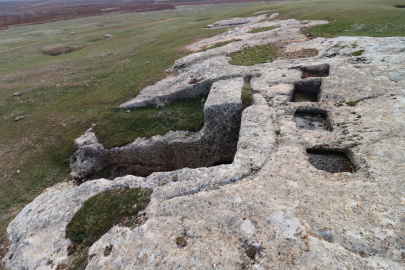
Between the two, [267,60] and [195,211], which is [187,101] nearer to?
[267,60]

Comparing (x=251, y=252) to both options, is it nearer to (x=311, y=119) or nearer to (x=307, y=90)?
(x=311, y=119)

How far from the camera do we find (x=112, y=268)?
909 centimetres

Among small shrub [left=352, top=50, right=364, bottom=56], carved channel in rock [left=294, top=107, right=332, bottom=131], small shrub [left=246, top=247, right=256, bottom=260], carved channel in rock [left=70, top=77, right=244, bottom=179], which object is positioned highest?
small shrub [left=352, top=50, right=364, bottom=56]

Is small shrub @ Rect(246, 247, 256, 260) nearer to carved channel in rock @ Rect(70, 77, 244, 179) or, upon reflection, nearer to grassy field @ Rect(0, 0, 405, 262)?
carved channel in rock @ Rect(70, 77, 244, 179)

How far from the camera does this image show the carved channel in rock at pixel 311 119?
14258mm

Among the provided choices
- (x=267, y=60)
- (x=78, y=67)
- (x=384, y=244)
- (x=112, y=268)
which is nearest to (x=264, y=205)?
(x=384, y=244)

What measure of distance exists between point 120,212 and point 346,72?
68.3 ft

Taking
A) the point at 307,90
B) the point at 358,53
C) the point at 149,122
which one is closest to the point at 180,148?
the point at 149,122

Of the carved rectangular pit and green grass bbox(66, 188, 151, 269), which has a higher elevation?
the carved rectangular pit

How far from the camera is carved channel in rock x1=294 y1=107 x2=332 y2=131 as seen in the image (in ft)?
46.8

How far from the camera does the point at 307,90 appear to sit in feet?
62.2

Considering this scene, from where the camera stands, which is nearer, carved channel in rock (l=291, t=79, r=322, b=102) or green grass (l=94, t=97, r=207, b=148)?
carved channel in rock (l=291, t=79, r=322, b=102)

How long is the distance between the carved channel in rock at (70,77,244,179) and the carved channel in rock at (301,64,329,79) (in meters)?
6.30

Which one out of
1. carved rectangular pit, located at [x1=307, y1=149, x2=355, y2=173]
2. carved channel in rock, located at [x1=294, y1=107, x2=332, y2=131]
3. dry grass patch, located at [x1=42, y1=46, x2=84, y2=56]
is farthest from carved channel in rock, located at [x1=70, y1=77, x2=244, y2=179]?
dry grass patch, located at [x1=42, y1=46, x2=84, y2=56]
